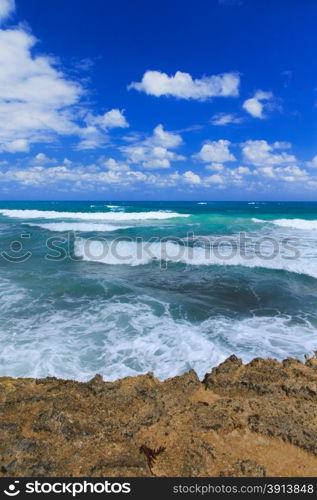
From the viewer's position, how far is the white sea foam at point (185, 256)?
1274 centimetres

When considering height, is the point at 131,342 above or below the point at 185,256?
below

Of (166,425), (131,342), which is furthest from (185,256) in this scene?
(166,425)

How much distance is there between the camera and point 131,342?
20.7ft

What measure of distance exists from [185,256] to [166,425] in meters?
11.8

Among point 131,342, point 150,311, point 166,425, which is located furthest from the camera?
point 150,311

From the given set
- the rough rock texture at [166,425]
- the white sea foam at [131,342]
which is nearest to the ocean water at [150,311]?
the white sea foam at [131,342]

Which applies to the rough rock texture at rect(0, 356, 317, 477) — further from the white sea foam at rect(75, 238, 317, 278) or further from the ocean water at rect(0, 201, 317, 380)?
the white sea foam at rect(75, 238, 317, 278)

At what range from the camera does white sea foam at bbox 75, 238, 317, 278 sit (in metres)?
12.7

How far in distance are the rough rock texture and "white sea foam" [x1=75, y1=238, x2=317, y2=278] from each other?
869 centimetres

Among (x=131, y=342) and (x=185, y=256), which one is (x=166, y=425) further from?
(x=185, y=256)

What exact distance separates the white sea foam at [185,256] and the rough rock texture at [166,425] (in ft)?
28.5

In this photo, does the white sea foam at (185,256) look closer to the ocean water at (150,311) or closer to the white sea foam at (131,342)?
the ocean water at (150,311)

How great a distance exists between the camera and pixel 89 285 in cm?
1025

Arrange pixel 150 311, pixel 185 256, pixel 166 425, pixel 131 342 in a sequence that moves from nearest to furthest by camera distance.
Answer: pixel 166 425
pixel 131 342
pixel 150 311
pixel 185 256
